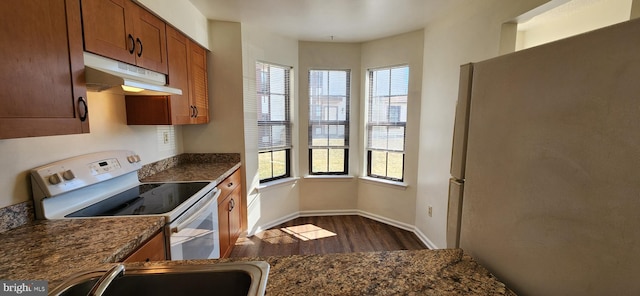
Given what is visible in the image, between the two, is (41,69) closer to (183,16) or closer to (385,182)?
(183,16)

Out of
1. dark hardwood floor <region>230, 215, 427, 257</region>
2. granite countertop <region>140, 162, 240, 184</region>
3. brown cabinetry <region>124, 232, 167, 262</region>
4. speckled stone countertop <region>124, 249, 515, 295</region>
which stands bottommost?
dark hardwood floor <region>230, 215, 427, 257</region>

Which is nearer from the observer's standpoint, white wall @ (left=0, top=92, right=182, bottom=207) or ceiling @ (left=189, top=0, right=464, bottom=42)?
white wall @ (left=0, top=92, right=182, bottom=207)

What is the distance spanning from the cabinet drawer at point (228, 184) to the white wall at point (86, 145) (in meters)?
0.66

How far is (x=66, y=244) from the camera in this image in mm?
1037

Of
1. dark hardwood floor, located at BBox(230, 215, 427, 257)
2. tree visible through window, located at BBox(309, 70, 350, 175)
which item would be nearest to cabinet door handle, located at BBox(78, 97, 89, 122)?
dark hardwood floor, located at BBox(230, 215, 427, 257)

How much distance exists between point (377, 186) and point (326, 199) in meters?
0.75

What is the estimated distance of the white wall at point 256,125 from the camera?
2914 mm

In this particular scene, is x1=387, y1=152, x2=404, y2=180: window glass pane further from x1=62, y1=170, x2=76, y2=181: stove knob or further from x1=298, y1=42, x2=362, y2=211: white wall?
x1=62, y1=170, x2=76, y2=181: stove knob

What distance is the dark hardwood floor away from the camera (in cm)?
283

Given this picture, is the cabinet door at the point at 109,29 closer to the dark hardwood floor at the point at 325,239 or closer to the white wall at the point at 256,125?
the white wall at the point at 256,125

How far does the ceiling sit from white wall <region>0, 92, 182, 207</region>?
3.91 feet

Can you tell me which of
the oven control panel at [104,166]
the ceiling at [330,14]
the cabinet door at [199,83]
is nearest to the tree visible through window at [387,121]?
the ceiling at [330,14]

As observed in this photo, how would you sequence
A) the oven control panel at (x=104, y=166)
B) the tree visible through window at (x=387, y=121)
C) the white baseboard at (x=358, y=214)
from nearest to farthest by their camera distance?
the oven control panel at (x=104, y=166) → the white baseboard at (x=358, y=214) → the tree visible through window at (x=387, y=121)

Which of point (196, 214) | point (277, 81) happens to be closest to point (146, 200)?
point (196, 214)
